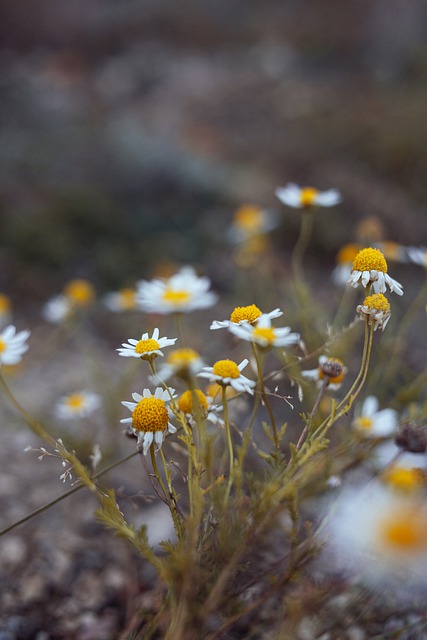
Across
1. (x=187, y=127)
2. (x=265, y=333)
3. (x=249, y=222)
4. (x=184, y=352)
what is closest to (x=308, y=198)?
(x=265, y=333)

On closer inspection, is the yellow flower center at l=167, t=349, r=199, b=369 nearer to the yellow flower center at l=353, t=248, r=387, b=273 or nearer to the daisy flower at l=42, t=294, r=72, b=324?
the yellow flower center at l=353, t=248, r=387, b=273

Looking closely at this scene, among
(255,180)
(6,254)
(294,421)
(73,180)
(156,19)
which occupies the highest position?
(156,19)

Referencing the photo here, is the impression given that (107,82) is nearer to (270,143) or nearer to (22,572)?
(270,143)

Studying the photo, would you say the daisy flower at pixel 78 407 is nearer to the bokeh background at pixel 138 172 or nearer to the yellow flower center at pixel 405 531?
the bokeh background at pixel 138 172

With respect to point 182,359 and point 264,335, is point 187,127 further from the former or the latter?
point 182,359

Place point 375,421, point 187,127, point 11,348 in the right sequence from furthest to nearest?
point 187,127, point 375,421, point 11,348

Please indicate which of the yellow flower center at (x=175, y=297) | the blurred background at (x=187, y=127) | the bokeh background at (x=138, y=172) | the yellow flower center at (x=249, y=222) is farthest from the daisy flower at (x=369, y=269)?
the blurred background at (x=187, y=127)

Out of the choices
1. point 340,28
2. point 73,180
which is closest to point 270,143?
point 73,180
